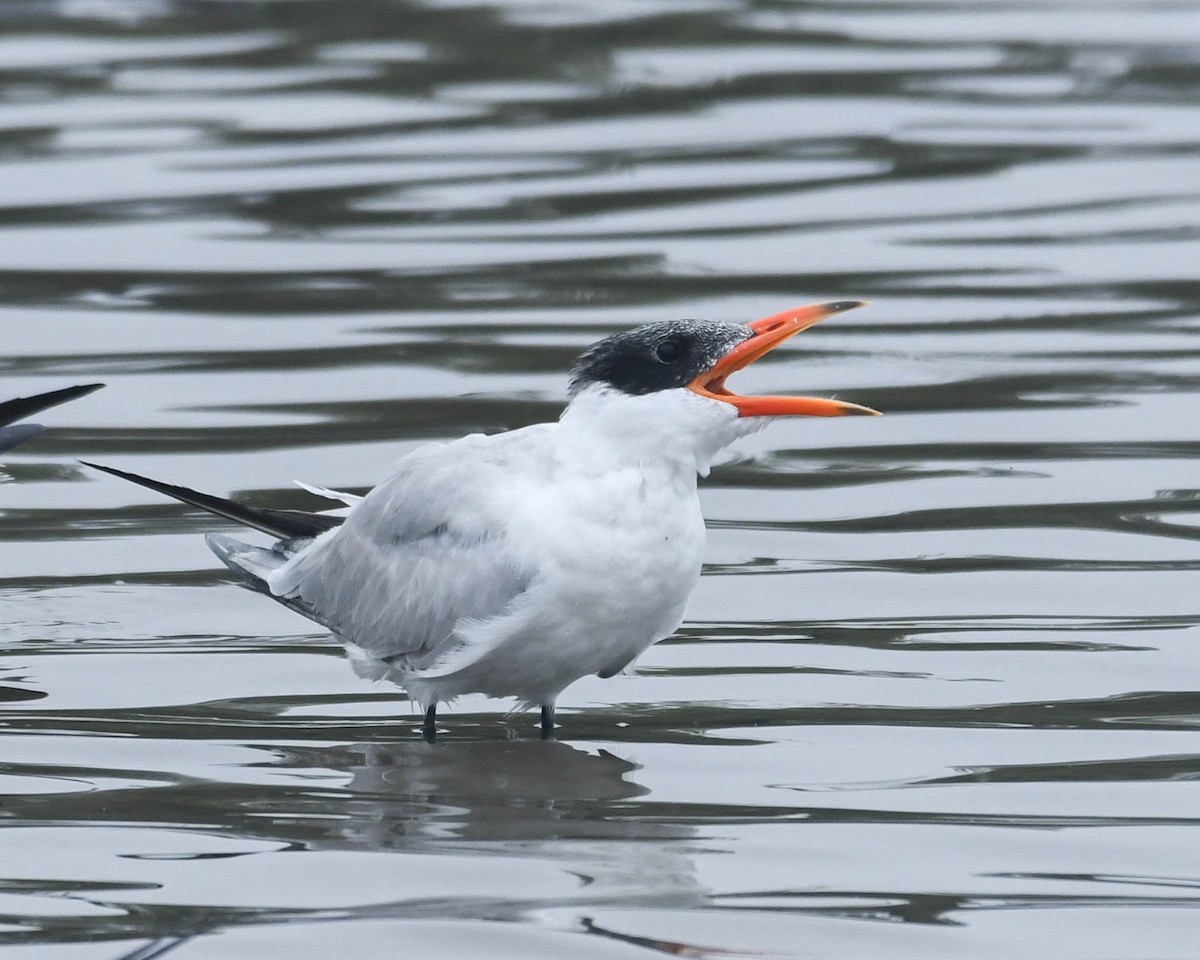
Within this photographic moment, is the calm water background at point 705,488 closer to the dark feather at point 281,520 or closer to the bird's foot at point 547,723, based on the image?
the bird's foot at point 547,723

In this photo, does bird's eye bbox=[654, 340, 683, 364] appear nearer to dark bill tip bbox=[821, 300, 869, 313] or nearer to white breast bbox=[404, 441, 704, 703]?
→ white breast bbox=[404, 441, 704, 703]

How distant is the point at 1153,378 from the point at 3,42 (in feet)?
32.3

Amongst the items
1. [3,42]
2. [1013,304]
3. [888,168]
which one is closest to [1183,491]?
[1013,304]

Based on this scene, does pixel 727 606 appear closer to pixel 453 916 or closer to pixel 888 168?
pixel 453 916

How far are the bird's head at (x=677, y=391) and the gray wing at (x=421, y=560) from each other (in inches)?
13.9

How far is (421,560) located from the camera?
21.3ft

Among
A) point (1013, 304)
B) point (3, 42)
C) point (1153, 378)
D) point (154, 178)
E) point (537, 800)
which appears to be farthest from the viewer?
point (3, 42)

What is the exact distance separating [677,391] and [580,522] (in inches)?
17.1

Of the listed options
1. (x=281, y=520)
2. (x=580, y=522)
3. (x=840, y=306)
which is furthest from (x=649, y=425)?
(x=281, y=520)

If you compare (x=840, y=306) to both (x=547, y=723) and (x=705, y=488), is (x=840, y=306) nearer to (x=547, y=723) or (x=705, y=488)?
(x=547, y=723)

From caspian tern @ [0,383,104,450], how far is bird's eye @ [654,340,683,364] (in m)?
1.70

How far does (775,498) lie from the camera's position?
28.9 feet

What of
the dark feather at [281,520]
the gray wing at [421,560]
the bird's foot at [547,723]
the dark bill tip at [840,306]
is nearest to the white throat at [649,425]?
the gray wing at [421,560]

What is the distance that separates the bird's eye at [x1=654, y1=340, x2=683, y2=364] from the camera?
614 cm
